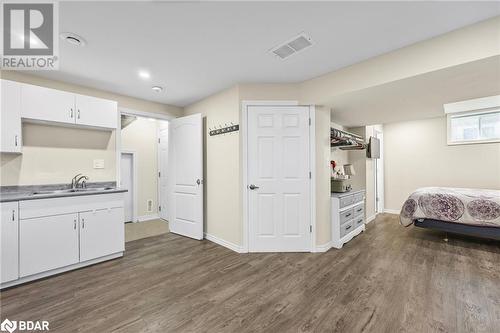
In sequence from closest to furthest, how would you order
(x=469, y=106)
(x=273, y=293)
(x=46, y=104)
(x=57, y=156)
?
(x=273, y=293) < (x=46, y=104) < (x=57, y=156) < (x=469, y=106)

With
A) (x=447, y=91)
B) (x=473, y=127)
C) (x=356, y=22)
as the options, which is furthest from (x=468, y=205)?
(x=356, y=22)

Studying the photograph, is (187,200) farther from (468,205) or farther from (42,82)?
(468,205)

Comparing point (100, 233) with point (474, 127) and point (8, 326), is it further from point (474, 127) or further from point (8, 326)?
point (474, 127)

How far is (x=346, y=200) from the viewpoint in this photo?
3.44 metres

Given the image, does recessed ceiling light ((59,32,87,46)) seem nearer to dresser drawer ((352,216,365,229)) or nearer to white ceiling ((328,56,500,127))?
white ceiling ((328,56,500,127))

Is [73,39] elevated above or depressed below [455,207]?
above

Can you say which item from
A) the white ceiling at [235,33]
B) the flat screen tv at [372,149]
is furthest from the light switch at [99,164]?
the flat screen tv at [372,149]

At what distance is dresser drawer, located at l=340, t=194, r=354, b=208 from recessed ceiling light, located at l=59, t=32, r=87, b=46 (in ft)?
12.4

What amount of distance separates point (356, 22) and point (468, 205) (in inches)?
138

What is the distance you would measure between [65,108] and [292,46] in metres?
2.99

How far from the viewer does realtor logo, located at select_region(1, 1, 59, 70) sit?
1660mm

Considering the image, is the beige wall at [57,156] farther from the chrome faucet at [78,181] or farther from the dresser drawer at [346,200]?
the dresser drawer at [346,200]

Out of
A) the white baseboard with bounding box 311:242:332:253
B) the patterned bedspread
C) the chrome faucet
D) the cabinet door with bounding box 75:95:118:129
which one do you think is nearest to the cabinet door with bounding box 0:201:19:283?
the chrome faucet

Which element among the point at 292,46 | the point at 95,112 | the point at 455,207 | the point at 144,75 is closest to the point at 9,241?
the point at 95,112
